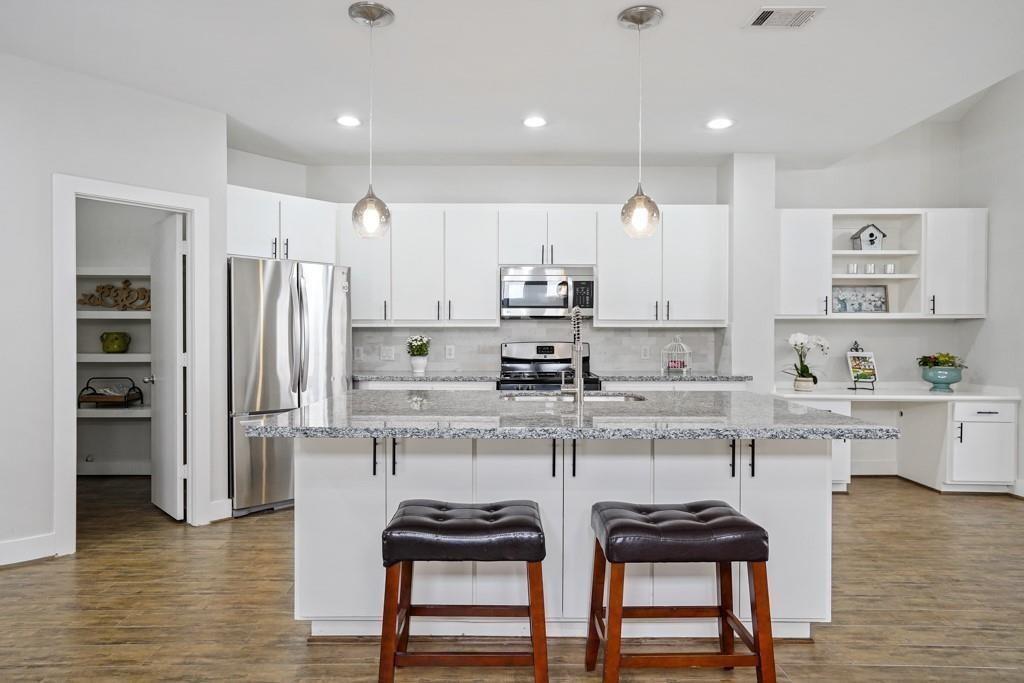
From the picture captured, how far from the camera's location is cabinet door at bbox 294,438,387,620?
2430 millimetres

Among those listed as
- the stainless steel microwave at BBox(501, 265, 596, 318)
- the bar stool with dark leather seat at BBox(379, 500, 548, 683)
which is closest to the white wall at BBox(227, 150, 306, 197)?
the stainless steel microwave at BBox(501, 265, 596, 318)

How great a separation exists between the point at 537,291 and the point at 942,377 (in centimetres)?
330

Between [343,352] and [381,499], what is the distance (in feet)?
7.80

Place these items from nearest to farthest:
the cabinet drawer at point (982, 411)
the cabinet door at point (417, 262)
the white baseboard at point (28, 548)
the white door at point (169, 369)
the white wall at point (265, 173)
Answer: the white baseboard at point (28, 548)
the white door at point (169, 369)
the cabinet drawer at point (982, 411)
the white wall at point (265, 173)
the cabinet door at point (417, 262)

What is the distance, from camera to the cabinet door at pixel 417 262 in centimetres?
496

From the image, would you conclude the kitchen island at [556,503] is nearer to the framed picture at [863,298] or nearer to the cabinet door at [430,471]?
the cabinet door at [430,471]

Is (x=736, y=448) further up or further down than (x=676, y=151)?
further down

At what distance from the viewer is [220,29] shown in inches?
115

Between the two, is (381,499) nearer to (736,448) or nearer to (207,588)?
(207,588)

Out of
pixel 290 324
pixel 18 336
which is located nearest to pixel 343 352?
pixel 290 324

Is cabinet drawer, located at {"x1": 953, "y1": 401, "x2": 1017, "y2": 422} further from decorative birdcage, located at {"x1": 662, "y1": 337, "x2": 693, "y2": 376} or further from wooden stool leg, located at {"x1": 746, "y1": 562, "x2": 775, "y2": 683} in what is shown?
wooden stool leg, located at {"x1": 746, "y1": 562, "x2": 775, "y2": 683}

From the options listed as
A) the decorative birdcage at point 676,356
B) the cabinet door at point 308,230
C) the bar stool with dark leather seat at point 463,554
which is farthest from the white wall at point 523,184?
the bar stool with dark leather seat at point 463,554

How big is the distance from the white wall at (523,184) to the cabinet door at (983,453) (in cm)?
265

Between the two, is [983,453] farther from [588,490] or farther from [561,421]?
[561,421]
